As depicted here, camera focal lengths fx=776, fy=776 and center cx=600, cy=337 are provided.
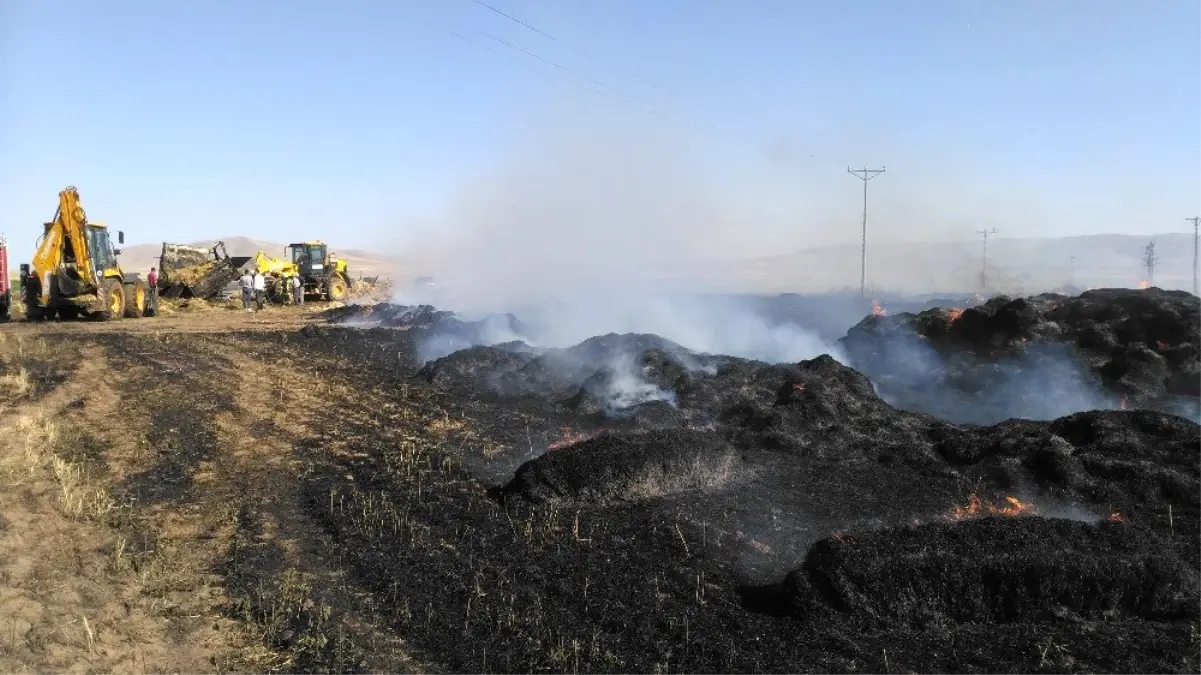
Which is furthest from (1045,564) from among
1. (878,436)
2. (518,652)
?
(878,436)

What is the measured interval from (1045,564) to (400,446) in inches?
285

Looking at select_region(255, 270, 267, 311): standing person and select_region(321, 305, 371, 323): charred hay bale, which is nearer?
select_region(321, 305, 371, 323): charred hay bale

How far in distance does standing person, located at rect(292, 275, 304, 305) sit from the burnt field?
64.3 ft

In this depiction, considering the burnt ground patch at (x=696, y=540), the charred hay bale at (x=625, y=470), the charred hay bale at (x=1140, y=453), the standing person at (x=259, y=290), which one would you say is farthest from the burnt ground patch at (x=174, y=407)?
the standing person at (x=259, y=290)

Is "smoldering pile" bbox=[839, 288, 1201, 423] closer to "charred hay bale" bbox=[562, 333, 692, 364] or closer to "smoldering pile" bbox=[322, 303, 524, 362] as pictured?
"charred hay bale" bbox=[562, 333, 692, 364]

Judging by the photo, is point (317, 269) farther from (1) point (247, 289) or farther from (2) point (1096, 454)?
(2) point (1096, 454)

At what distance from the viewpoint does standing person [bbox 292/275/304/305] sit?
3425 centimetres

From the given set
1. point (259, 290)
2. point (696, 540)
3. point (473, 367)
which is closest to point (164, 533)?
point (696, 540)

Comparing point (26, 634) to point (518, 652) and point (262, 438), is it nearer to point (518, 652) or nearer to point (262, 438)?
point (518, 652)

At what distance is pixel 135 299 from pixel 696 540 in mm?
24225

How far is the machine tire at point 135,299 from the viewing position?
24500 mm

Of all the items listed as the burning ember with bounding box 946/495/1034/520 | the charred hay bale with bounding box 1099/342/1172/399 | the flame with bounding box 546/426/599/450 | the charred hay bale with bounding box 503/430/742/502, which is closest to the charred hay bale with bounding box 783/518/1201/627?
the burning ember with bounding box 946/495/1034/520

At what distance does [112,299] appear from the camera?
23688mm

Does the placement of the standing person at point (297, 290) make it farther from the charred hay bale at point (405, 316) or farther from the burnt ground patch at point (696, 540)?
the burnt ground patch at point (696, 540)
